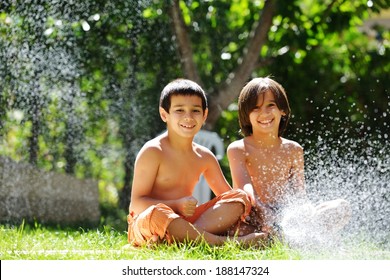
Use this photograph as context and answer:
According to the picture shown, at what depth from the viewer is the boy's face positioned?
3.02 meters

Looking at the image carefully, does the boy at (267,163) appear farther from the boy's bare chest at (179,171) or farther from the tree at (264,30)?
the tree at (264,30)

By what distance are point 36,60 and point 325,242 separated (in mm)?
2473

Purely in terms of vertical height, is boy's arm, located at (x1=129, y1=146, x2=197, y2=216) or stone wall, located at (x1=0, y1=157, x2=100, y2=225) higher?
boy's arm, located at (x1=129, y1=146, x2=197, y2=216)

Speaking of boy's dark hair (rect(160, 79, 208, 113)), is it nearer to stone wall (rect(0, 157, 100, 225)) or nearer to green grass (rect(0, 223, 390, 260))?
green grass (rect(0, 223, 390, 260))

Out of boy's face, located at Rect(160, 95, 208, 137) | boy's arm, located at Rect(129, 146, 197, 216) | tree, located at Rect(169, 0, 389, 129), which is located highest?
tree, located at Rect(169, 0, 389, 129)

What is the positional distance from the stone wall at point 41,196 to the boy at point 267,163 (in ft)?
5.35

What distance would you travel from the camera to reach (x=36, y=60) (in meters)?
4.71

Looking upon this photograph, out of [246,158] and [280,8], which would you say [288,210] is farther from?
[280,8]

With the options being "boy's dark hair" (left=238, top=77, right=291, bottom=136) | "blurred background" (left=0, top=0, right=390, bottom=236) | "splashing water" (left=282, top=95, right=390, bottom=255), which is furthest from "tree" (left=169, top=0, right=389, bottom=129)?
"boy's dark hair" (left=238, top=77, right=291, bottom=136)

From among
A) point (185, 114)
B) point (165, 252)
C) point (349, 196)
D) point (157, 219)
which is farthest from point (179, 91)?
point (349, 196)

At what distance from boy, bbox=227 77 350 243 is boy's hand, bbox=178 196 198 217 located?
0.32 metres

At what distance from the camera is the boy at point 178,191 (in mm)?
2801

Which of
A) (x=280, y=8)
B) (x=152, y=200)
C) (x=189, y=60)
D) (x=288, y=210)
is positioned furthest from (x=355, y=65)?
(x=152, y=200)

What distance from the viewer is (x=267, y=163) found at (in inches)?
128
